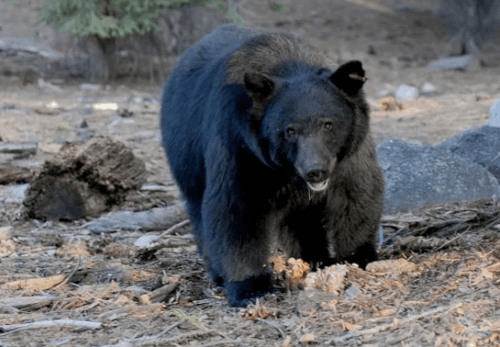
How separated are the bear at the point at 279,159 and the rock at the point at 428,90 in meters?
9.81

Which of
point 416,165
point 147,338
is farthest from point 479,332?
point 416,165

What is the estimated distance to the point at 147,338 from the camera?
13.8 feet

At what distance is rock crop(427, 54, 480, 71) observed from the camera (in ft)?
57.0

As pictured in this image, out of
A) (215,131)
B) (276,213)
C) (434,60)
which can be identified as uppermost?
(215,131)

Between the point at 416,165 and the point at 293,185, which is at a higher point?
the point at 293,185

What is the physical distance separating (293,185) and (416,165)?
2.50m

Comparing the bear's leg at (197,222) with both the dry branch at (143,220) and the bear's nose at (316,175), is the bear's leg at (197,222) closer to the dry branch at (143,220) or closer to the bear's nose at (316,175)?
the dry branch at (143,220)

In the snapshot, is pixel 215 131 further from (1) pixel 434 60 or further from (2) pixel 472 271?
(1) pixel 434 60

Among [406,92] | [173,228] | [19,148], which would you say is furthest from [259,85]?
[406,92]

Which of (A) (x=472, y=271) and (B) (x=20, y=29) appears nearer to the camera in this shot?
(A) (x=472, y=271)

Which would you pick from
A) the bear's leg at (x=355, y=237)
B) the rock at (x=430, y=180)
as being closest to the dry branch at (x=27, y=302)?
the bear's leg at (x=355, y=237)

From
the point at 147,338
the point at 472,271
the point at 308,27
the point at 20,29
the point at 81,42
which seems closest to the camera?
the point at 147,338

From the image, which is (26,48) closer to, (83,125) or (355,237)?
(83,125)

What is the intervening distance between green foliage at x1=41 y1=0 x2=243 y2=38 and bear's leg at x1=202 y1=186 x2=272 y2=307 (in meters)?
9.49
